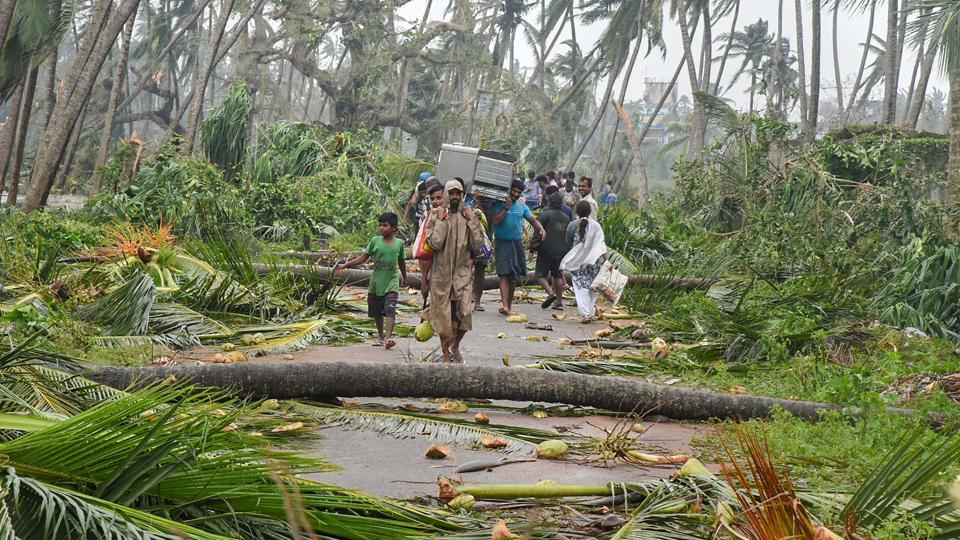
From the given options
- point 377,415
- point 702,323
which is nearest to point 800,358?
point 702,323

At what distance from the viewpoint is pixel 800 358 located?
28.6 feet

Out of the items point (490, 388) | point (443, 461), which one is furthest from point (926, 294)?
point (443, 461)

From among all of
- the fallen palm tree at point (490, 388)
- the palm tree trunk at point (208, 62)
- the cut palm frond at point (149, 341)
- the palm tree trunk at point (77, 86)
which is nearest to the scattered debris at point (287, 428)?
the fallen palm tree at point (490, 388)

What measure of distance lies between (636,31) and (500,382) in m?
36.4

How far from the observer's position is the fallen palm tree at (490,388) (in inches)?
265

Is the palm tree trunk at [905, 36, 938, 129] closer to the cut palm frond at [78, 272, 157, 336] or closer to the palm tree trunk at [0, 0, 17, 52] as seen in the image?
the palm tree trunk at [0, 0, 17, 52]

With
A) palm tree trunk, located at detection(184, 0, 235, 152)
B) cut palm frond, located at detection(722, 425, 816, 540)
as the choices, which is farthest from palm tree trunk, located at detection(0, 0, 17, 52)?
cut palm frond, located at detection(722, 425, 816, 540)

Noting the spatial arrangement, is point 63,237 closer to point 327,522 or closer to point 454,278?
point 454,278

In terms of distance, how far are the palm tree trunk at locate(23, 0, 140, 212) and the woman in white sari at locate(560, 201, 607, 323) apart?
7.19 meters

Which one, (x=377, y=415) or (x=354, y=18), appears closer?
(x=377, y=415)

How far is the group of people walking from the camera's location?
A: 877 cm

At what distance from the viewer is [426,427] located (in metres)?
6.48

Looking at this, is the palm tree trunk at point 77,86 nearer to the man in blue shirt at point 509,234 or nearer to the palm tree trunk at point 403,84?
the man in blue shirt at point 509,234

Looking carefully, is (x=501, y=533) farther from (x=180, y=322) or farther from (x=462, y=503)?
(x=180, y=322)
